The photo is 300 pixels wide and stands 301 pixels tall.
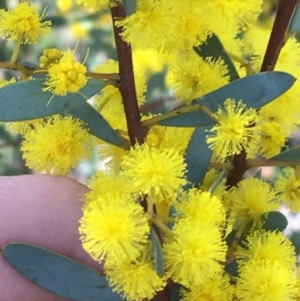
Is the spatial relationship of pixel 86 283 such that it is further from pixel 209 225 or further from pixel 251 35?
pixel 251 35

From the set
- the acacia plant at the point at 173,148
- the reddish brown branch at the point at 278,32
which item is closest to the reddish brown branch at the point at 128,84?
the acacia plant at the point at 173,148

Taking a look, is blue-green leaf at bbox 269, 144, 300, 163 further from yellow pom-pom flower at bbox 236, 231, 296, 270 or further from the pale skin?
the pale skin

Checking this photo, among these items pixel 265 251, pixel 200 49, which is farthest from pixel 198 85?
pixel 265 251

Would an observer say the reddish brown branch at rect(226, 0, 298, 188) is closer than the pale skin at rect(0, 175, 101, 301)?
Yes

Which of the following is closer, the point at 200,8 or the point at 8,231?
the point at 200,8

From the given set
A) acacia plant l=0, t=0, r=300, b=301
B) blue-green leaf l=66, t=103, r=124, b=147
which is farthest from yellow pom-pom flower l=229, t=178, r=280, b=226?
blue-green leaf l=66, t=103, r=124, b=147

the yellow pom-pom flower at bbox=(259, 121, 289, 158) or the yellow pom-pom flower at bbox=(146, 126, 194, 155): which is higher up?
the yellow pom-pom flower at bbox=(259, 121, 289, 158)

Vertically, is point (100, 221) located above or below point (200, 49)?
below

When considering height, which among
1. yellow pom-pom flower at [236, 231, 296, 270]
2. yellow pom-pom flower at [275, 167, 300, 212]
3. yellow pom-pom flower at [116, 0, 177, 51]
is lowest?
yellow pom-pom flower at [236, 231, 296, 270]
